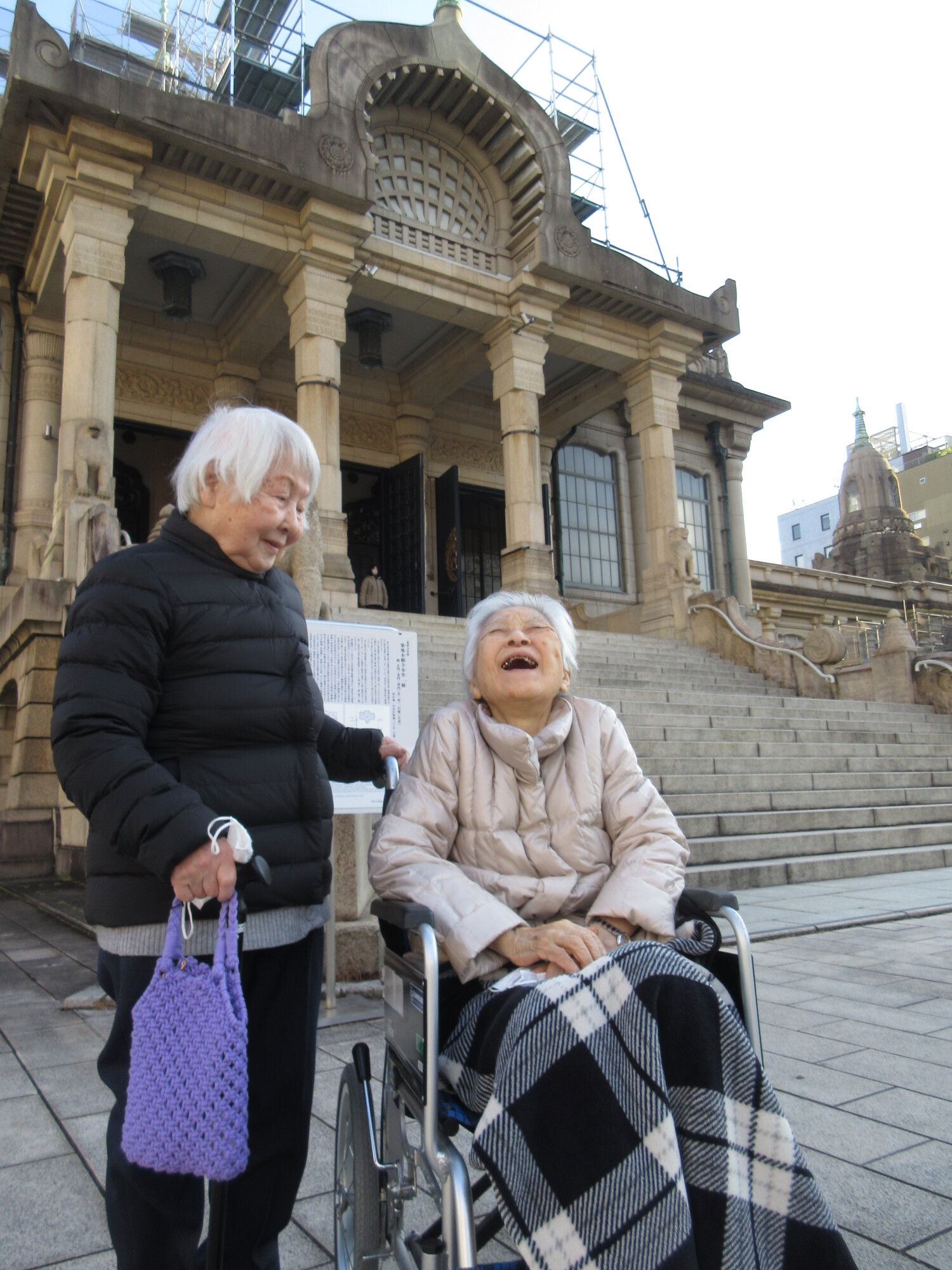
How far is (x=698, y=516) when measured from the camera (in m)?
22.1

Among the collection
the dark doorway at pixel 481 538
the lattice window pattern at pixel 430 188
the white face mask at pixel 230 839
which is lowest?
the white face mask at pixel 230 839

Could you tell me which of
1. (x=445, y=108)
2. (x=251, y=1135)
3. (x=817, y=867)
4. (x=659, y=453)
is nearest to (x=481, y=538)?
(x=659, y=453)

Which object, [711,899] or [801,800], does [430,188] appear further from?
[711,899]

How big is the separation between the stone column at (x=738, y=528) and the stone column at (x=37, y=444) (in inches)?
593

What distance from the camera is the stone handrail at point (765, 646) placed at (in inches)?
530

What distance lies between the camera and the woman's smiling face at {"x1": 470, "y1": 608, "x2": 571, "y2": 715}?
8.50ft

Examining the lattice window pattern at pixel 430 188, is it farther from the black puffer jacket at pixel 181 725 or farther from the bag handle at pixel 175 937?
the bag handle at pixel 175 937

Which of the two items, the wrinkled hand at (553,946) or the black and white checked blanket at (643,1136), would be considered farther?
the wrinkled hand at (553,946)

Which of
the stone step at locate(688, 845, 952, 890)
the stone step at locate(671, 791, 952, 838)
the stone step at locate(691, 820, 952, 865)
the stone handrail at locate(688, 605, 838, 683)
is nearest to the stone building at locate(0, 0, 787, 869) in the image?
the stone handrail at locate(688, 605, 838, 683)

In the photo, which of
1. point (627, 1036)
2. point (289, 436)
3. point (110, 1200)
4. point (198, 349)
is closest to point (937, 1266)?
point (627, 1036)

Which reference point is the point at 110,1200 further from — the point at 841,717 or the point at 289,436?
the point at 841,717

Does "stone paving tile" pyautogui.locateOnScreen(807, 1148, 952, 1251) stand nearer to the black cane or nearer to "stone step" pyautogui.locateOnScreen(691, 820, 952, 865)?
the black cane

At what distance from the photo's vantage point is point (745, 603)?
21328mm

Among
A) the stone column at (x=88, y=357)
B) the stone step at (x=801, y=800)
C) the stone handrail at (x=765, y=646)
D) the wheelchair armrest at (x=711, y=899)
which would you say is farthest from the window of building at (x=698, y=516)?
the wheelchair armrest at (x=711, y=899)
